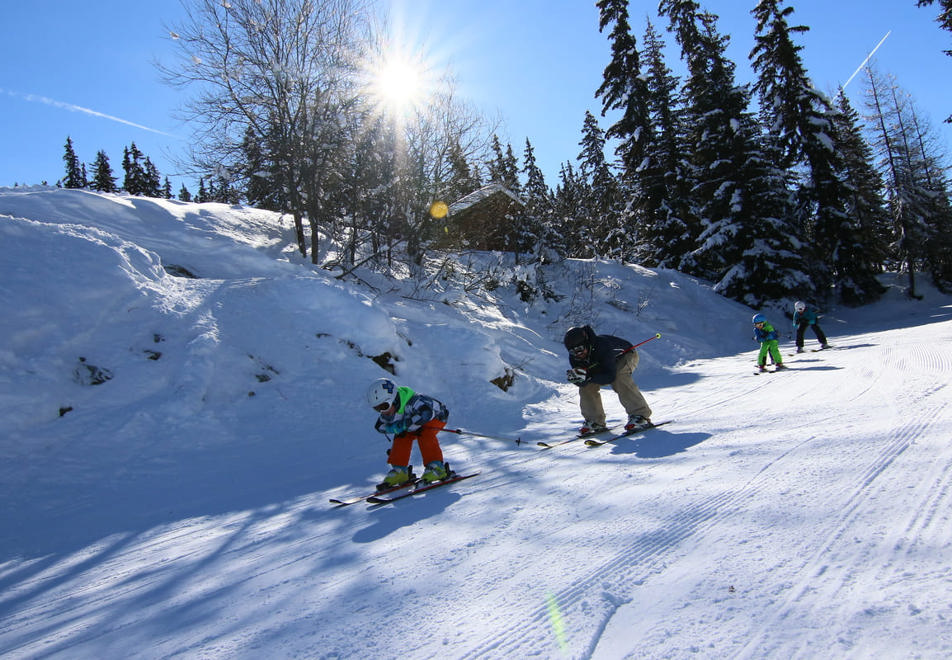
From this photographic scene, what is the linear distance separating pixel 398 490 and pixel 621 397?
3479mm

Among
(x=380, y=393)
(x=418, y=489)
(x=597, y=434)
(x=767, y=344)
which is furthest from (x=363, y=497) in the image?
(x=767, y=344)

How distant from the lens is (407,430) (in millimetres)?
5703

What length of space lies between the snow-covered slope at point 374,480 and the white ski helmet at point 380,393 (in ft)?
3.61

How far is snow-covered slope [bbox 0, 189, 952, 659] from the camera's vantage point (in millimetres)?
2529

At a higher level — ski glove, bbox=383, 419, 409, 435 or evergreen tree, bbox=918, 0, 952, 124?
evergreen tree, bbox=918, 0, 952, 124

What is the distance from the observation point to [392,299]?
14.2 meters

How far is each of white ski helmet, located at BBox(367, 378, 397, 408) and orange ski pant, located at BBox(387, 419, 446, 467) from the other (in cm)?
51

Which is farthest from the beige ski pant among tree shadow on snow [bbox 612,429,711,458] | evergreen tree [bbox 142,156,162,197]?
evergreen tree [bbox 142,156,162,197]

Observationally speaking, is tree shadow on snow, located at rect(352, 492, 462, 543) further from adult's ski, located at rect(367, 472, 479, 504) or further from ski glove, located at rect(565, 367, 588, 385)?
ski glove, located at rect(565, 367, 588, 385)

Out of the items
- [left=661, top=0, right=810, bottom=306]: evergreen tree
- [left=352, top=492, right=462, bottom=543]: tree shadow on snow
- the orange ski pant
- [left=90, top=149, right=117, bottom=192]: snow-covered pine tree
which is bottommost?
[left=352, top=492, right=462, bottom=543]: tree shadow on snow

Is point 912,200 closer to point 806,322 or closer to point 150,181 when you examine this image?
point 806,322

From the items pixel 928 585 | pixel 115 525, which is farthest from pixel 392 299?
pixel 928 585

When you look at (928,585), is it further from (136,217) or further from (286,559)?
(136,217)

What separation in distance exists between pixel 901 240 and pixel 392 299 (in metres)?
30.0
